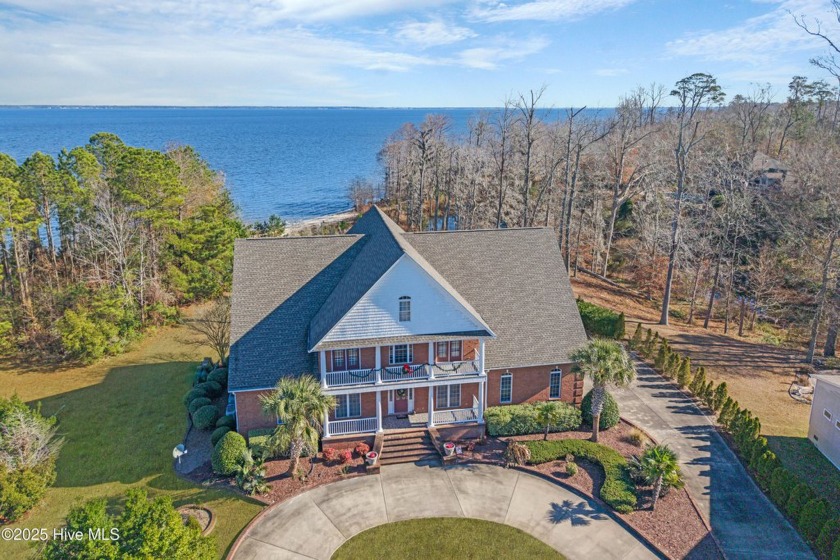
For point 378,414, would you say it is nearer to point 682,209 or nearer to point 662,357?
point 662,357

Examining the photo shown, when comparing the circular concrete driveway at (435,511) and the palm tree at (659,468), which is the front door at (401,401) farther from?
the palm tree at (659,468)

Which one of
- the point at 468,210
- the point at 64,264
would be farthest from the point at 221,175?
the point at 468,210

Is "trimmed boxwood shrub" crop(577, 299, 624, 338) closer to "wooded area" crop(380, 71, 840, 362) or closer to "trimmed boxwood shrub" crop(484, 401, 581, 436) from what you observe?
"wooded area" crop(380, 71, 840, 362)

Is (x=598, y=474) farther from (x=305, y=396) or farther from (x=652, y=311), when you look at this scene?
(x=652, y=311)

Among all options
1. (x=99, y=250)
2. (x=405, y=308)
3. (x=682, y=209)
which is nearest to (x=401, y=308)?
(x=405, y=308)

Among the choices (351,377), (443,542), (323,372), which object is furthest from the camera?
(351,377)

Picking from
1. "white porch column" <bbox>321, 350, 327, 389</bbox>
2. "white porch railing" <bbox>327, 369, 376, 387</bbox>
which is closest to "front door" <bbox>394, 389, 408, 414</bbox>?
"white porch railing" <bbox>327, 369, 376, 387</bbox>

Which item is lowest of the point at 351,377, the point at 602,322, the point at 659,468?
the point at 659,468
